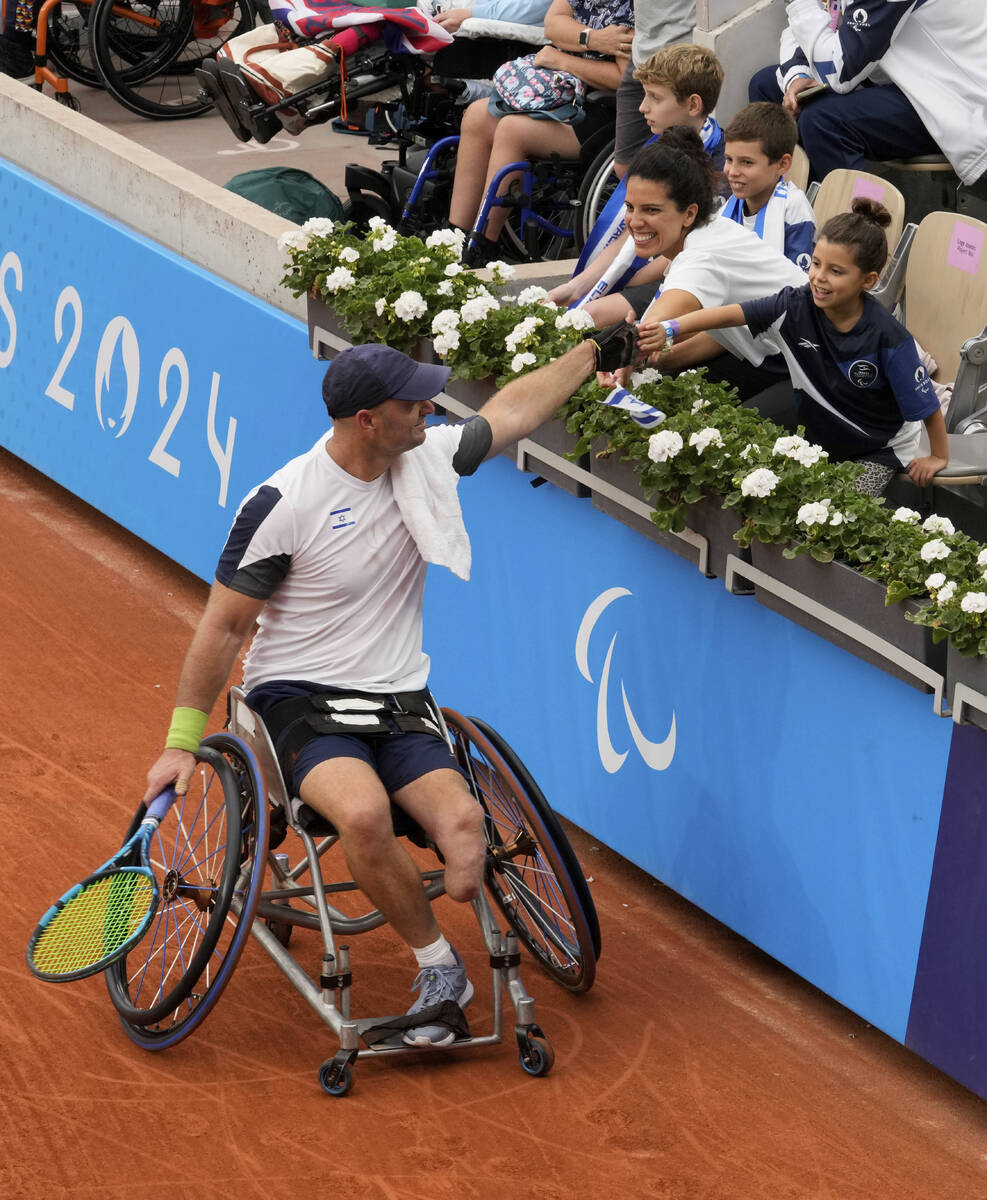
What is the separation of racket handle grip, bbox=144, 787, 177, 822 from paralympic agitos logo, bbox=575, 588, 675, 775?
1.72m

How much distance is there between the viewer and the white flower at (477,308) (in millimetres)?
5914

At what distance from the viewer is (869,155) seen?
297 inches

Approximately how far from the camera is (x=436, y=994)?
4.79m

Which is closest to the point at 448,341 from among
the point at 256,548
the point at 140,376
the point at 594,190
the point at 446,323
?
the point at 446,323

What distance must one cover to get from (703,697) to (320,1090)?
1655 millimetres

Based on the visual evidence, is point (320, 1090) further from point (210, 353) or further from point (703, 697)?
point (210, 353)

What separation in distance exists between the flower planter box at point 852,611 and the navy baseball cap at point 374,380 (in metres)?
1.12

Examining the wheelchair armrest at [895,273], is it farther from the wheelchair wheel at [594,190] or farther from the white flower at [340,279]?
the white flower at [340,279]

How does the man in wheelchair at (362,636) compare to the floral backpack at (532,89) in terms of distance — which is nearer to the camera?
the man in wheelchair at (362,636)

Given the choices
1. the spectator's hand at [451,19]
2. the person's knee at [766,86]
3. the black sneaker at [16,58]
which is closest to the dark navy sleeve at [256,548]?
the person's knee at [766,86]

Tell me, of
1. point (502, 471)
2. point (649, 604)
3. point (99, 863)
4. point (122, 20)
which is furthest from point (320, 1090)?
point (122, 20)

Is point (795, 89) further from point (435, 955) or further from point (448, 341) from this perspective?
point (435, 955)

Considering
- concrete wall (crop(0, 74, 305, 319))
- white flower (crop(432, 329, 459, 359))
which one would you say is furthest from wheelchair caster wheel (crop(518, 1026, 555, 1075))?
concrete wall (crop(0, 74, 305, 319))

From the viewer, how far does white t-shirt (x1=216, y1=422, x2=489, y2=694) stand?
471 cm
